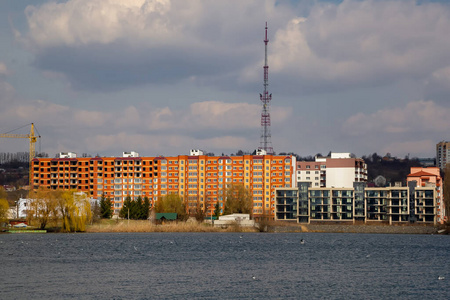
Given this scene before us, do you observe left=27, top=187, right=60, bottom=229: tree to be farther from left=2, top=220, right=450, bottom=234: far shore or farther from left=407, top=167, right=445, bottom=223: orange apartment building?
left=407, top=167, right=445, bottom=223: orange apartment building

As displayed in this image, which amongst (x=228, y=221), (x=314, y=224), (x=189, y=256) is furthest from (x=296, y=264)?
(x=314, y=224)

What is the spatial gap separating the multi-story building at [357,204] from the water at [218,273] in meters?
78.9

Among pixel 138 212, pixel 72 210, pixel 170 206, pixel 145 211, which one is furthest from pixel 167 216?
pixel 72 210

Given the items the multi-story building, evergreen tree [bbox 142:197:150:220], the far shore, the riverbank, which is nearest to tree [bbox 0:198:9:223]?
the far shore

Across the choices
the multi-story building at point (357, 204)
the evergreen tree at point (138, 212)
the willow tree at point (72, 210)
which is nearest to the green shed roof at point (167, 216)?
the evergreen tree at point (138, 212)

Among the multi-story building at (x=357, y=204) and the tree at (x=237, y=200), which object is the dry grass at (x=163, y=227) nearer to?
the tree at (x=237, y=200)

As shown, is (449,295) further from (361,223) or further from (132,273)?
(361,223)

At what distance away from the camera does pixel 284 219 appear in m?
181

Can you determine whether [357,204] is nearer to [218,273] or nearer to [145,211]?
[145,211]

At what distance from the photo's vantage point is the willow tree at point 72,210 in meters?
125

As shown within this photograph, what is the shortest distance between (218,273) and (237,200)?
125703mm

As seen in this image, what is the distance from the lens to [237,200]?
186 metres

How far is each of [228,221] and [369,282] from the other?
356ft

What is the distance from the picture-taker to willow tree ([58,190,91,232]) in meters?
125
